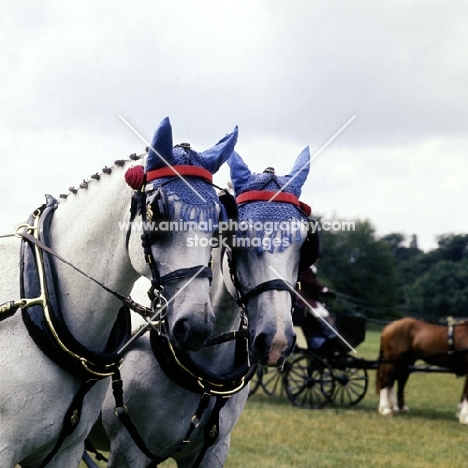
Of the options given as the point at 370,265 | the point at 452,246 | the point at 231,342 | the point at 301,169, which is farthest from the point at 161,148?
the point at 370,265

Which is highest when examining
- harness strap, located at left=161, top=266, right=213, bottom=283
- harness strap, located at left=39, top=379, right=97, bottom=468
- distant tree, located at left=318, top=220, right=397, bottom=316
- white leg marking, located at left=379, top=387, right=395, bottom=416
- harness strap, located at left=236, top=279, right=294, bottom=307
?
harness strap, located at left=161, top=266, right=213, bottom=283

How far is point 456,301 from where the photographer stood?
2852 cm

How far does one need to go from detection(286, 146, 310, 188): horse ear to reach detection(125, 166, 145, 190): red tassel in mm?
1087

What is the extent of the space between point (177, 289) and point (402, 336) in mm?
10078

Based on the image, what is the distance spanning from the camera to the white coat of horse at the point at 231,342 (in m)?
3.46

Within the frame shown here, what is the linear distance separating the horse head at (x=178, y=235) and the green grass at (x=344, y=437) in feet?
15.7

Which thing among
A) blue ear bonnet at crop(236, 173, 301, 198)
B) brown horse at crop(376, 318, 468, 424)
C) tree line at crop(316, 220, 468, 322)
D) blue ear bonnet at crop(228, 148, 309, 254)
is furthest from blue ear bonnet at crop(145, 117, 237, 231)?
tree line at crop(316, 220, 468, 322)

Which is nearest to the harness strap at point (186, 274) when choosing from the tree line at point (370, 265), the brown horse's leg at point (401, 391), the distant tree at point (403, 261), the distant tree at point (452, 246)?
the brown horse's leg at point (401, 391)

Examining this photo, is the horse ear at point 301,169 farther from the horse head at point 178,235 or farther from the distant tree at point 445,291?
the distant tree at point 445,291

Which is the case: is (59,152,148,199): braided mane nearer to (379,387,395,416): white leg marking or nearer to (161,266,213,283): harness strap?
(161,266,213,283): harness strap

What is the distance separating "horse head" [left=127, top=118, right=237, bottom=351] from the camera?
2889 millimetres

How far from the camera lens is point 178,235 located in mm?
3018

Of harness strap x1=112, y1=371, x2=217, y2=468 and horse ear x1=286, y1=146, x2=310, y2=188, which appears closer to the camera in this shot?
harness strap x1=112, y1=371, x2=217, y2=468

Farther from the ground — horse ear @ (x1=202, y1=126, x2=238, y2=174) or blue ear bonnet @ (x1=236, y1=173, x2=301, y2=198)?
horse ear @ (x1=202, y1=126, x2=238, y2=174)
